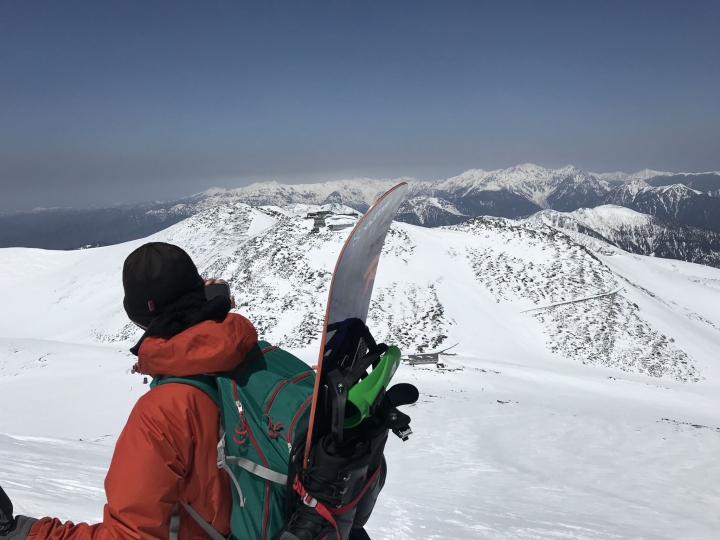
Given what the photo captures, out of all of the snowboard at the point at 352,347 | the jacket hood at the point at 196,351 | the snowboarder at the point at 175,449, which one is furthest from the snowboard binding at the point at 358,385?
the jacket hood at the point at 196,351

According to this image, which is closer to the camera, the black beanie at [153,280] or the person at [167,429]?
the person at [167,429]

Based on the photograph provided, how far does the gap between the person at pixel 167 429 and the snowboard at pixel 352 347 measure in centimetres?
50

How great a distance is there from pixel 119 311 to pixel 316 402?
1620 inches

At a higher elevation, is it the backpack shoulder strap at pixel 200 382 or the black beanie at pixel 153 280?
the black beanie at pixel 153 280

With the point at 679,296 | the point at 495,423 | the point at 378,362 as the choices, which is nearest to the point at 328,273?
the point at 495,423

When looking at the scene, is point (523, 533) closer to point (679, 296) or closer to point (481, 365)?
point (481, 365)

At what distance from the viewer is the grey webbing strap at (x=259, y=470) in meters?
2.08

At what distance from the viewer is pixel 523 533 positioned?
6.92 metres

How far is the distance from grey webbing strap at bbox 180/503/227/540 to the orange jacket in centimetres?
4

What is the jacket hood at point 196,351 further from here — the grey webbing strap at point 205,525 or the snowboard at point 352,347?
the grey webbing strap at point 205,525

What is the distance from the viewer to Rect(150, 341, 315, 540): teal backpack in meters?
2.09

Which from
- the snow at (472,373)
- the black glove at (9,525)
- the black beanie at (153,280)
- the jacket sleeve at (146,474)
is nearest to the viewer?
the jacket sleeve at (146,474)

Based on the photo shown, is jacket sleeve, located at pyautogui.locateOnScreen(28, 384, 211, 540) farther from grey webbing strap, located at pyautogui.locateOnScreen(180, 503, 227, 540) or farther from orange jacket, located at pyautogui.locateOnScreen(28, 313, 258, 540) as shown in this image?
grey webbing strap, located at pyautogui.locateOnScreen(180, 503, 227, 540)

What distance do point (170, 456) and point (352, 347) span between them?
3.91 feet
